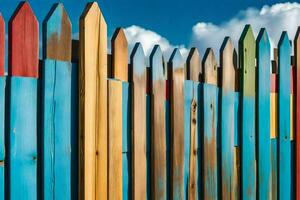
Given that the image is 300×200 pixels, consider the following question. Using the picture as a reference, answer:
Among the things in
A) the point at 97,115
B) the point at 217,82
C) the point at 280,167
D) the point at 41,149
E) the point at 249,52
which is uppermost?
the point at 249,52

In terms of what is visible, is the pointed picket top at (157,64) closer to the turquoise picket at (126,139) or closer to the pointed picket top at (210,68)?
the turquoise picket at (126,139)

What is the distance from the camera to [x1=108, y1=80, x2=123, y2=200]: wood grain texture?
288 cm

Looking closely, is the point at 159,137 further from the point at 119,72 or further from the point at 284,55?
the point at 284,55

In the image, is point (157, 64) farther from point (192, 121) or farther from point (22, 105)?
point (22, 105)

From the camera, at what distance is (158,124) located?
322 centimetres

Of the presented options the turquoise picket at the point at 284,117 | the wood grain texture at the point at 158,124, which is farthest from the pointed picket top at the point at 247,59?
the wood grain texture at the point at 158,124

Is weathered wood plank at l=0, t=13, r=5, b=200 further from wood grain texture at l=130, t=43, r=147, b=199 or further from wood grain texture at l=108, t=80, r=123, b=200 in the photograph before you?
wood grain texture at l=130, t=43, r=147, b=199

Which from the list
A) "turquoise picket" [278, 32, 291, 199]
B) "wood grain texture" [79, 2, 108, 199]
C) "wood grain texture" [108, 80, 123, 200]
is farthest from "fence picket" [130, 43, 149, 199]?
"turquoise picket" [278, 32, 291, 199]

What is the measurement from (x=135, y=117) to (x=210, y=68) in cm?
89

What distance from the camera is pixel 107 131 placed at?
2.87 meters

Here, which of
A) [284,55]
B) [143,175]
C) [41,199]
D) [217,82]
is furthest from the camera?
[284,55]

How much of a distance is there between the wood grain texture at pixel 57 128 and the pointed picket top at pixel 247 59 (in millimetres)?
1715

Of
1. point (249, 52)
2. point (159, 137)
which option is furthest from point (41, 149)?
point (249, 52)

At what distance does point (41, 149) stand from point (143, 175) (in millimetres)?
804
